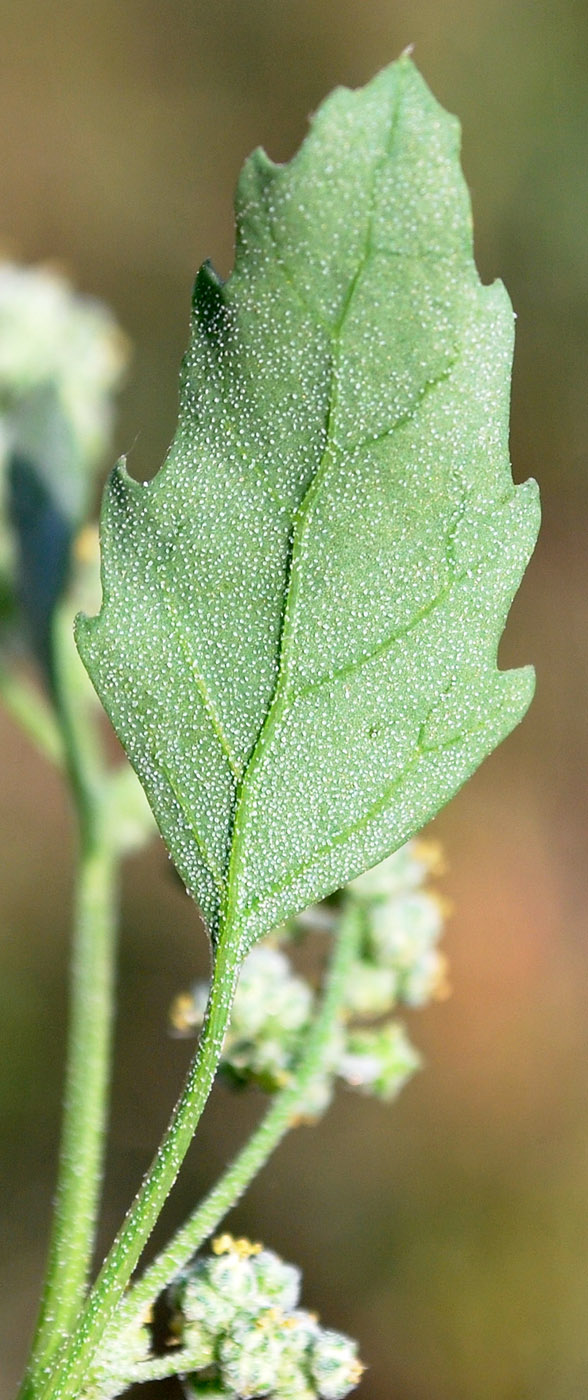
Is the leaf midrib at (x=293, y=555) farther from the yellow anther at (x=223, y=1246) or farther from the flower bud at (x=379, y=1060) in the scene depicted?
the flower bud at (x=379, y=1060)

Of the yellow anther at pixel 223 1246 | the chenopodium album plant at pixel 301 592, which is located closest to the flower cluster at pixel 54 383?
the chenopodium album plant at pixel 301 592

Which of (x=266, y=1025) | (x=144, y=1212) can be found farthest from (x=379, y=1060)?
(x=144, y=1212)

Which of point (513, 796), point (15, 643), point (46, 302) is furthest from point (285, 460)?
point (513, 796)

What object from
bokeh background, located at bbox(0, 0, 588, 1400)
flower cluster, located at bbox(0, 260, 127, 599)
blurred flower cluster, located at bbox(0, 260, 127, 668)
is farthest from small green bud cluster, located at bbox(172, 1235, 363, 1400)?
bokeh background, located at bbox(0, 0, 588, 1400)

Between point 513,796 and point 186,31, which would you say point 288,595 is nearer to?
point 513,796

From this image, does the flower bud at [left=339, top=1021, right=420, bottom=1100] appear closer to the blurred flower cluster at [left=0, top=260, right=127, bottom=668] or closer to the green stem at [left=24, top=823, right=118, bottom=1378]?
the green stem at [left=24, top=823, right=118, bottom=1378]

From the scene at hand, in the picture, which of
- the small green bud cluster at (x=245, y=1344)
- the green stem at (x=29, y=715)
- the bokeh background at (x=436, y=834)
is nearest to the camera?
the small green bud cluster at (x=245, y=1344)
